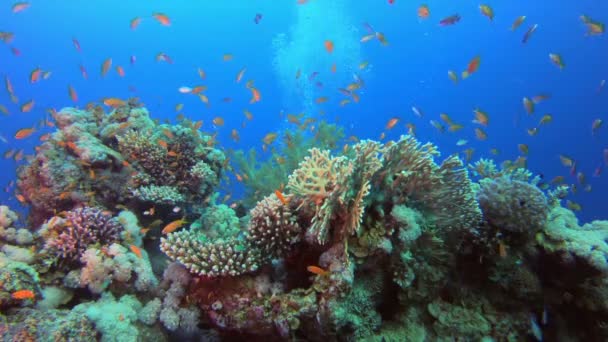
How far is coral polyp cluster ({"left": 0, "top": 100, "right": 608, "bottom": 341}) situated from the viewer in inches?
144

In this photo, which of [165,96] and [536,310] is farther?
[165,96]

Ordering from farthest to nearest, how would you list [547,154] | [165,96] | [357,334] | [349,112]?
1. [165,96]
2. [349,112]
3. [547,154]
4. [357,334]

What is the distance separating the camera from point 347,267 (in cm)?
351

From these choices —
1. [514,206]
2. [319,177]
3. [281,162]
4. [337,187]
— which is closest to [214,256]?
[319,177]

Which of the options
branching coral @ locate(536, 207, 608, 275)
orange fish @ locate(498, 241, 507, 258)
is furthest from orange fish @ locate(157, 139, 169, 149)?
branching coral @ locate(536, 207, 608, 275)

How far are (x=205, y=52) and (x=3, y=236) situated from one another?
390ft

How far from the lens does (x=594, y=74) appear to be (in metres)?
73.3

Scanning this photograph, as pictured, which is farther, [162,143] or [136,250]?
[162,143]

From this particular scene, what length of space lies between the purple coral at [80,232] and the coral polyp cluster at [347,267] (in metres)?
0.02

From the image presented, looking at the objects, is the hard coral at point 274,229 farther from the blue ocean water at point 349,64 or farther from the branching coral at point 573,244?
the blue ocean water at point 349,64

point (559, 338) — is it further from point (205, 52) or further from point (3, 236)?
point (205, 52)

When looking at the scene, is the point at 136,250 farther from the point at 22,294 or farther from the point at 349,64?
the point at 349,64

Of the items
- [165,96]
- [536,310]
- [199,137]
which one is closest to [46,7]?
[165,96]

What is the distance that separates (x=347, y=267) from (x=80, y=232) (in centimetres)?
373
